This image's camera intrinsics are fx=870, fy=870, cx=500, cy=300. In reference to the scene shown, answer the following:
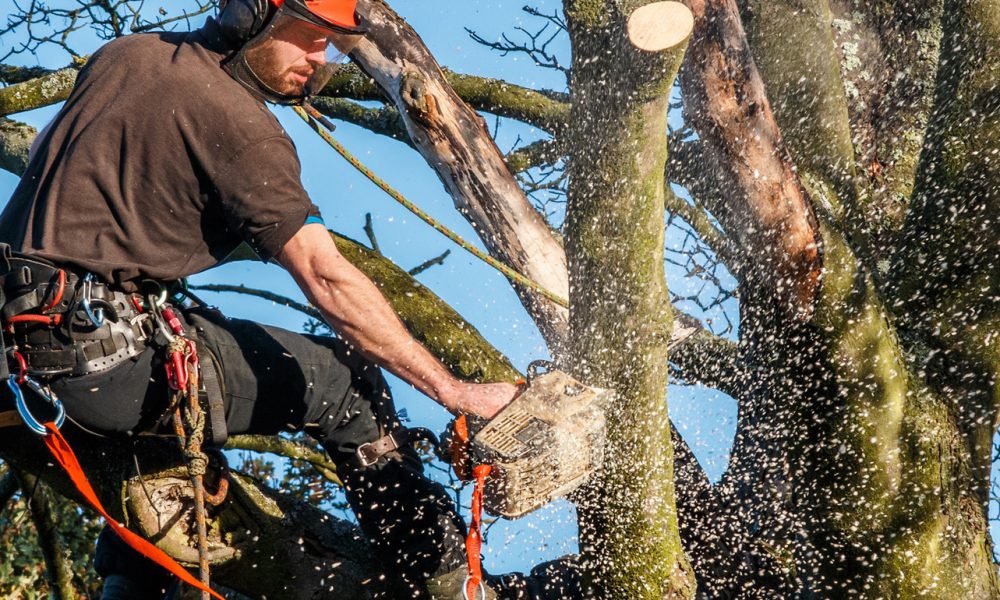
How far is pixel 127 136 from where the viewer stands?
2373 mm

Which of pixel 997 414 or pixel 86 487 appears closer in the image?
pixel 86 487

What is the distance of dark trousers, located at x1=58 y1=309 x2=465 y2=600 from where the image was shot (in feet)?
8.64

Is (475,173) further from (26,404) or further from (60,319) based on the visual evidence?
(26,404)

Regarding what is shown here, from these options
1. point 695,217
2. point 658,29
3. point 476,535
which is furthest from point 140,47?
point 695,217

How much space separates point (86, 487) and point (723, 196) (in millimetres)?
2187

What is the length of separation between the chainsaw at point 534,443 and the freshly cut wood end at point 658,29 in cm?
95

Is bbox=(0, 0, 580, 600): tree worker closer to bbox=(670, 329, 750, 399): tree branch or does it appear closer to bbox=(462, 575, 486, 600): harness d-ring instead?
bbox=(462, 575, 486, 600): harness d-ring

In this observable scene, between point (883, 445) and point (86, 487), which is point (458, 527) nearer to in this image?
point (86, 487)

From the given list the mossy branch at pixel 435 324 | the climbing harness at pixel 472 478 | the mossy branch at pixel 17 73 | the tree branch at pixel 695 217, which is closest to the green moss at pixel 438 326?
the mossy branch at pixel 435 324

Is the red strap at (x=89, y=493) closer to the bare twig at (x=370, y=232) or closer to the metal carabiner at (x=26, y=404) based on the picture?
the metal carabiner at (x=26, y=404)

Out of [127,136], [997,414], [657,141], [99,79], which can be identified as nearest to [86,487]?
[127,136]

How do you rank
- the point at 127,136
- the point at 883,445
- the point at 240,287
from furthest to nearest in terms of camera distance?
the point at 240,287 < the point at 883,445 < the point at 127,136

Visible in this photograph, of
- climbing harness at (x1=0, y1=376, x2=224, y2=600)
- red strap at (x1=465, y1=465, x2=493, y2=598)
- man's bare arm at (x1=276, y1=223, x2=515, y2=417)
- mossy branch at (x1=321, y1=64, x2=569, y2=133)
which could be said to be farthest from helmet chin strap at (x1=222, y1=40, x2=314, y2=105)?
mossy branch at (x1=321, y1=64, x2=569, y2=133)

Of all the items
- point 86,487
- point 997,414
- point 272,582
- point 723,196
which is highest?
point 723,196
